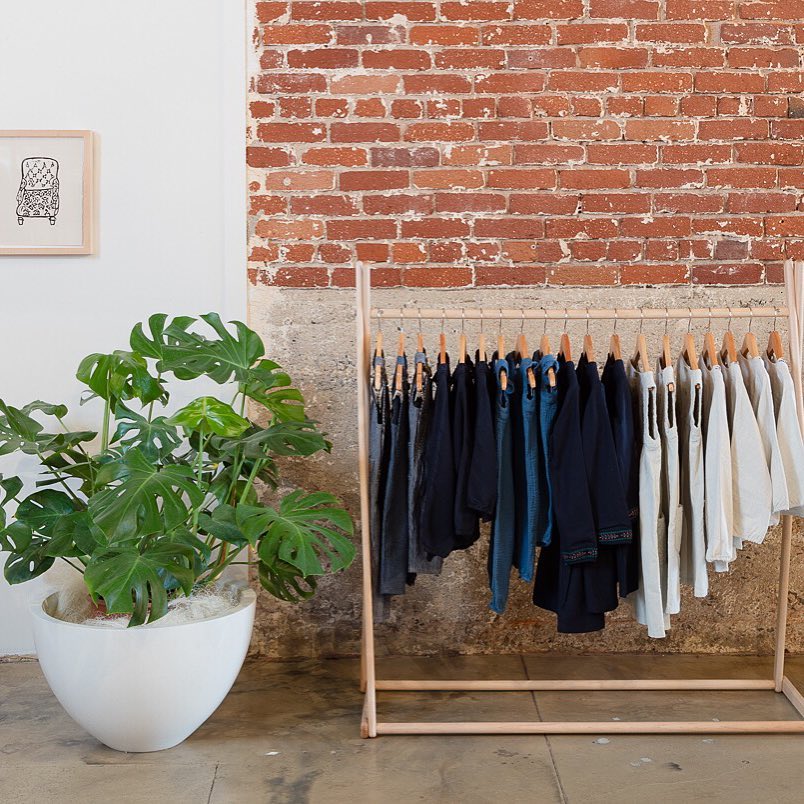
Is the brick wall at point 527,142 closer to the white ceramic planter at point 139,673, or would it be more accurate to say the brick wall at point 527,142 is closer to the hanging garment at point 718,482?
the hanging garment at point 718,482

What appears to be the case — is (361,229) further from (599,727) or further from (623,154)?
(599,727)

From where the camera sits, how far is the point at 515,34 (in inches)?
112

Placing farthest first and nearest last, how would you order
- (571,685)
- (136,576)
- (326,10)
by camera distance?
(326,10), (571,685), (136,576)

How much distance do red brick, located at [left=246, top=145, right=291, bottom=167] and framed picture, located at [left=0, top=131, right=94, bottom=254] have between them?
52 cm

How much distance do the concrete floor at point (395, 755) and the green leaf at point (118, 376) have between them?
37.1 inches

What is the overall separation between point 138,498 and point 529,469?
100 centimetres

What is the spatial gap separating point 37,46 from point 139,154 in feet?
1.53

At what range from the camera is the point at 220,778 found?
2.13 meters

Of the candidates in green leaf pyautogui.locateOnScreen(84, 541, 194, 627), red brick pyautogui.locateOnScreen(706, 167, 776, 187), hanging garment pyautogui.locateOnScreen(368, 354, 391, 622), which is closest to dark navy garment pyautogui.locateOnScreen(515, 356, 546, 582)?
hanging garment pyautogui.locateOnScreen(368, 354, 391, 622)

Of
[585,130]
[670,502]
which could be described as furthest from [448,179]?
[670,502]

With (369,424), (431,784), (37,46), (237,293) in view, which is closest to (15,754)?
(431,784)

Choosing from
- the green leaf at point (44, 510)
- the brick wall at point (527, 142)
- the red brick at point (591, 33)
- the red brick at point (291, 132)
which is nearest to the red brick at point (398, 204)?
the brick wall at point (527, 142)

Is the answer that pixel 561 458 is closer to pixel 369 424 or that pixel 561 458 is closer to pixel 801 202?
pixel 369 424

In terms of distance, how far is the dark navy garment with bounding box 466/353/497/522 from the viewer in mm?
2246
